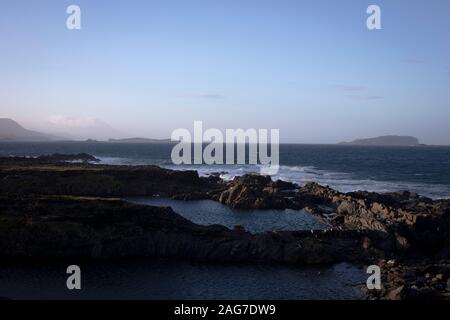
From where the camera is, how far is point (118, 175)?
101375 mm

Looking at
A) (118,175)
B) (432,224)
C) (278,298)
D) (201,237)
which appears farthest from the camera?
(118,175)

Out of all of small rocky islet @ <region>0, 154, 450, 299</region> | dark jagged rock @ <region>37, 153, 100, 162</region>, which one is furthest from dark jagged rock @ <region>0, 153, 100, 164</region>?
small rocky islet @ <region>0, 154, 450, 299</region>

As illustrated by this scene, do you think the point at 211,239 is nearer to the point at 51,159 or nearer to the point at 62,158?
the point at 51,159

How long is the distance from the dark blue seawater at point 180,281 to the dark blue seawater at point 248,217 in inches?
681

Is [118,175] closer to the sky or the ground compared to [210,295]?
closer to the sky

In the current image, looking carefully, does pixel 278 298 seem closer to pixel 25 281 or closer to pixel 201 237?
pixel 201 237

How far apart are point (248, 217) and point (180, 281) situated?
3072 cm

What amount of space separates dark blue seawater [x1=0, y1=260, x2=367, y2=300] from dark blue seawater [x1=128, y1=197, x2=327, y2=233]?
17.3 m

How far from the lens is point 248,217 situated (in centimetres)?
7194

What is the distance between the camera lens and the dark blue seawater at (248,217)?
64.9 metres

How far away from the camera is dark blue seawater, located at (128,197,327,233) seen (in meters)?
64.9

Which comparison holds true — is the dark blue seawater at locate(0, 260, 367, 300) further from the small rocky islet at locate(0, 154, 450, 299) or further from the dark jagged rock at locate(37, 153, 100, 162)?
the dark jagged rock at locate(37, 153, 100, 162)
